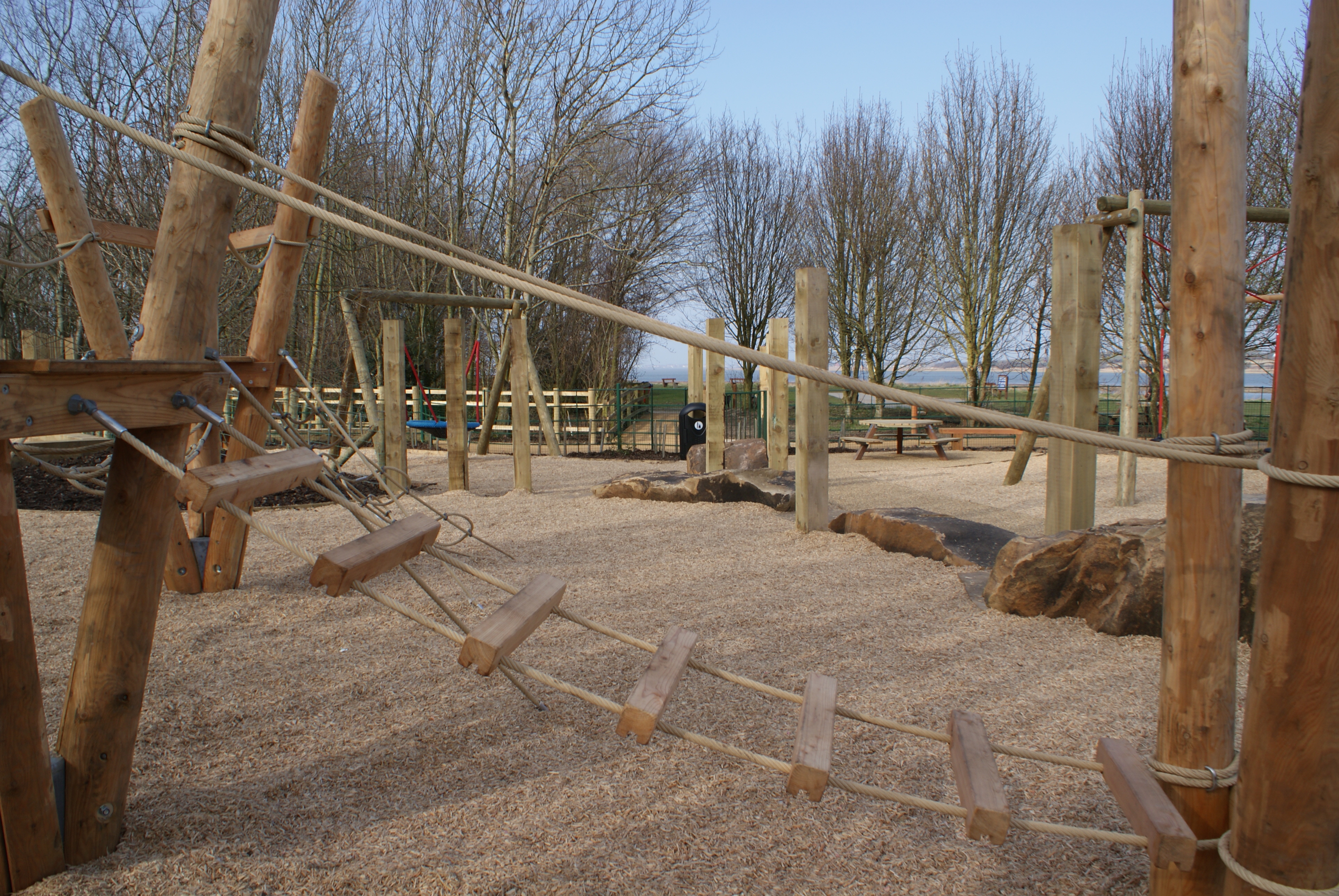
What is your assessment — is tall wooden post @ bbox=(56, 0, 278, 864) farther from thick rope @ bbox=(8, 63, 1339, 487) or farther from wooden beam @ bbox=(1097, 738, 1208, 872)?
wooden beam @ bbox=(1097, 738, 1208, 872)

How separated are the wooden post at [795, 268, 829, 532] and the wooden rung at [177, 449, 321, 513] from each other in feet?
12.4

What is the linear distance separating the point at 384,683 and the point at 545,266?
61.4 ft

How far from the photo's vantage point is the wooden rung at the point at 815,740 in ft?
5.66

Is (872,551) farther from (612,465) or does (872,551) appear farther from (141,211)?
(141,211)

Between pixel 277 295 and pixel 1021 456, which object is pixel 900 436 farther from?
pixel 277 295

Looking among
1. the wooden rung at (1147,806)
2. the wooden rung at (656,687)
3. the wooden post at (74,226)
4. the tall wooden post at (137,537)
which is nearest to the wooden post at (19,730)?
the tall wooden post at (137,537)

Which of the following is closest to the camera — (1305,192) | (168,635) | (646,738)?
(1305,192)

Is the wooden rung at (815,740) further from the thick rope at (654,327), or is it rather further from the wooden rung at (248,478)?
the wooden rung at (248,478)

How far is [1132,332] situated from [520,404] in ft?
17.6

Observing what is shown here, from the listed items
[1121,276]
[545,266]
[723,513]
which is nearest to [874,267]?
[1121,276]

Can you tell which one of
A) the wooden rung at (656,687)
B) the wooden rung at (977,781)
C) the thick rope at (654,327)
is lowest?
the wooden rung at (977,781)

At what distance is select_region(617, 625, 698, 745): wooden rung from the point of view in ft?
5.92

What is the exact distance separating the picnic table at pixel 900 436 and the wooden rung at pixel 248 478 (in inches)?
476

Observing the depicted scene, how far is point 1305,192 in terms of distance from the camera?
1.35 meters
